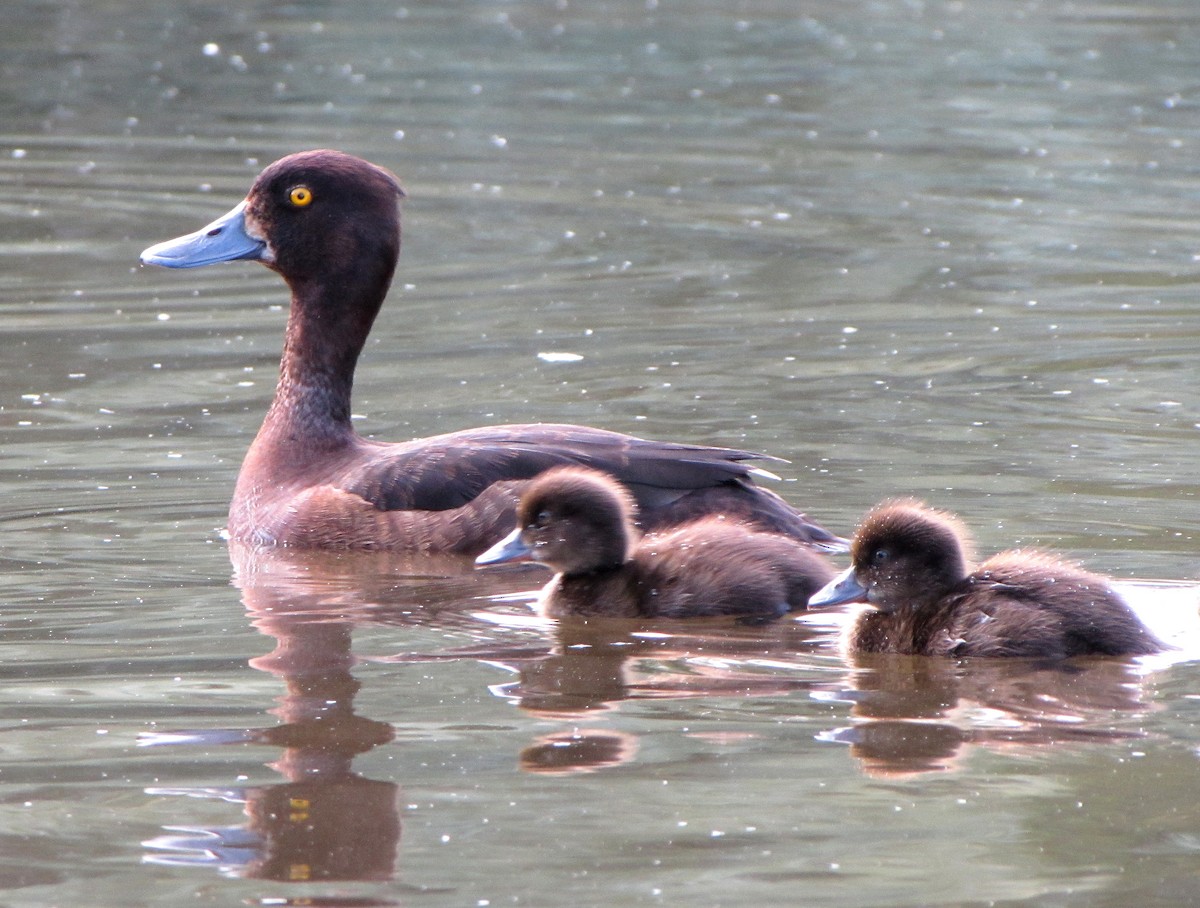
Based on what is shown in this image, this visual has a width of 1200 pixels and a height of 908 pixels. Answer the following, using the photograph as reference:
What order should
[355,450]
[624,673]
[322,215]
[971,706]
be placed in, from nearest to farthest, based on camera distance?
1. [971,706]
2. [624,673]
3. [355,450]
4. [322,215]

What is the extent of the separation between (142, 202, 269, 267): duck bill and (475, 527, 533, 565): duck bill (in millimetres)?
2228

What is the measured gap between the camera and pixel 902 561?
6062 millimetres

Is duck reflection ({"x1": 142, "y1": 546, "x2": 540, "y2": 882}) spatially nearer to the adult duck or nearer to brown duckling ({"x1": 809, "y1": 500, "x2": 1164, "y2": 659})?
the adult duck

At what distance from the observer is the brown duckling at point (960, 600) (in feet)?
19.4

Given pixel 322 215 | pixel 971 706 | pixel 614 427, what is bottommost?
pixel 971 706

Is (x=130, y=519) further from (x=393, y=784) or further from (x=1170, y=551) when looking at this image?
(x=1170, y=551)

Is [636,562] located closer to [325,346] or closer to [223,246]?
[325,346]

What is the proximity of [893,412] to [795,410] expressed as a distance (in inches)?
17.5

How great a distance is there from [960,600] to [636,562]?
1090 millimetres

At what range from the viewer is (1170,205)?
50.4 feet

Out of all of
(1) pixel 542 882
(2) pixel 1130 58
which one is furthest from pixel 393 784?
(2) pixel 1130 58

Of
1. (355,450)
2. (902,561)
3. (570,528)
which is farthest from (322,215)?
(902,561)

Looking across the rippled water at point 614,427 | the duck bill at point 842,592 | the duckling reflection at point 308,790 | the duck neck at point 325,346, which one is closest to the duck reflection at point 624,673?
the rippled water at point 614,427

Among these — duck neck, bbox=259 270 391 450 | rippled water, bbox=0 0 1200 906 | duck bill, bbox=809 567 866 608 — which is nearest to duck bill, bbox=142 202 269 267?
duck neck, bbox=259 270 391 450
